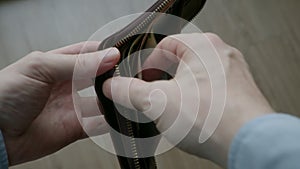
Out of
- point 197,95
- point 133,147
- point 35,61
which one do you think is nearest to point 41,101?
point 35,61

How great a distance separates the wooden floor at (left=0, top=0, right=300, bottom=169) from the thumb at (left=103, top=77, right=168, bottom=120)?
54cm

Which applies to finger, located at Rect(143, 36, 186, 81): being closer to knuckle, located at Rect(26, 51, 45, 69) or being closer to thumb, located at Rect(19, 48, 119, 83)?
thumb, located at Rect(19, 48, 119, 83)

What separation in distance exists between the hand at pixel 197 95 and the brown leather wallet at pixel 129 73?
0.04m

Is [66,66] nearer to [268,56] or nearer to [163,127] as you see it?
[163,127]

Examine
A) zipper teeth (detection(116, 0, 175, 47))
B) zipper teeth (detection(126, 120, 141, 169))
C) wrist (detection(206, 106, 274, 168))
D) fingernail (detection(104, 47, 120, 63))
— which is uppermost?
zipper teeth (detection(116, 0, 175, 47))

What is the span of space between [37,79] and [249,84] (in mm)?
319

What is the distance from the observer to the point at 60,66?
0.64 metres

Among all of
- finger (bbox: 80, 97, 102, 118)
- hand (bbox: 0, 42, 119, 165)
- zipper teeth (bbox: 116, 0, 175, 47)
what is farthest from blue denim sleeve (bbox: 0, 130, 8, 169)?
zipper teeth (bbox: 116, 0, 175, 47)

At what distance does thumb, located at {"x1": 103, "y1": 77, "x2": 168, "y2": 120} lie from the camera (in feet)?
1.60

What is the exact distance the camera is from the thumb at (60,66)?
59 cm

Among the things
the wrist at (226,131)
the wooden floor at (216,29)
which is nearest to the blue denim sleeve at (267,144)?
the wrist at (226,131)

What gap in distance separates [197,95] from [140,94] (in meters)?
0.06

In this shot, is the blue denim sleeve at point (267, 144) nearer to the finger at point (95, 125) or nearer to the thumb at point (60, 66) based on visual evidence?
the thumb at point (60, 66)

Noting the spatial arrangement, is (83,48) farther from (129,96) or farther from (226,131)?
(226,131)
